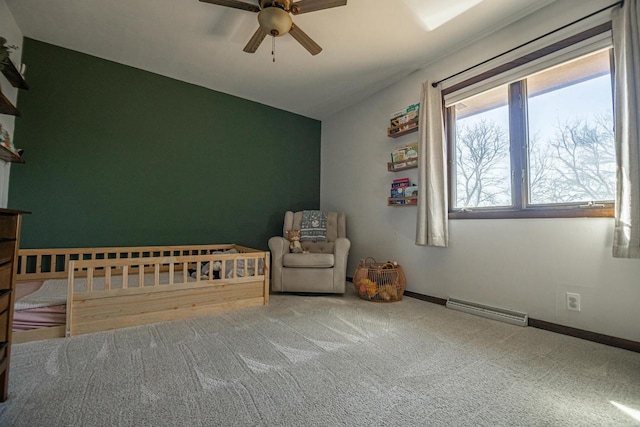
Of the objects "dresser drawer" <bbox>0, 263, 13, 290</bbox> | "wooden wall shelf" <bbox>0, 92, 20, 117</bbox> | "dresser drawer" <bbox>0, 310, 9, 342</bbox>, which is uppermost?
"wooden wall shelf" <bbox>0, 92, 20, 117</bbox>

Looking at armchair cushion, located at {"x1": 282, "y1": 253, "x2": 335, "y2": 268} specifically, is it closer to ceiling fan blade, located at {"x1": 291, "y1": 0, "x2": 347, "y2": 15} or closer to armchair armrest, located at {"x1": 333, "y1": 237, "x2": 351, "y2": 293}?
armchair armrest, located at {"x1": 333, "y1": 237, "x2": 351, "y2": 293}

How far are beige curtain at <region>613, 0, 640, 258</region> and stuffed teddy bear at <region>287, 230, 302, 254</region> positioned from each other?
2.70 meters

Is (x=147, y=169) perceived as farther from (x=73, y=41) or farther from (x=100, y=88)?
(x=73, y=41)

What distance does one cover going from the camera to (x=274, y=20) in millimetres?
1978

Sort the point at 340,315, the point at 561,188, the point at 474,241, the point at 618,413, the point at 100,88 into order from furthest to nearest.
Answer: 1. the point at 100,88
2. the point at 474,241
3. the point at 340,315
4. the point at 561,188
5. the point at 618,413

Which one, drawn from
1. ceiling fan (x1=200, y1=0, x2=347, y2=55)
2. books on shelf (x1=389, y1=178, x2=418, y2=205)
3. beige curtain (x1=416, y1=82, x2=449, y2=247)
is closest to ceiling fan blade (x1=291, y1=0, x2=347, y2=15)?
ceiling fan (x1=200, y1=0, x2=347, y2=55)

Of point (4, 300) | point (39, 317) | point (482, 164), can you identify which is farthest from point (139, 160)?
point (482, 164)

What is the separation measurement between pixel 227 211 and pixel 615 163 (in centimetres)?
365

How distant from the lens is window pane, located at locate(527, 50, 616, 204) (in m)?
1.92

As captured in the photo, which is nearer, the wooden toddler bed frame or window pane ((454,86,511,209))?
the wooden toddler bed frame

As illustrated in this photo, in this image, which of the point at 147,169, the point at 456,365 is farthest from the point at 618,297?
the point at 147,169

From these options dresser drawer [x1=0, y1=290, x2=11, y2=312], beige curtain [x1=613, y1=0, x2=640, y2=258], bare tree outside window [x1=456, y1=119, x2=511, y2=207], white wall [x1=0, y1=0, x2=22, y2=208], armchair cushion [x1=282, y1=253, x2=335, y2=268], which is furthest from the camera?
armchair cushion [x1=282, y1=253, x2=335, y2=268]

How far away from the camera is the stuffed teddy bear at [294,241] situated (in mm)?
3410

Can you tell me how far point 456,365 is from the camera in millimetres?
1527
